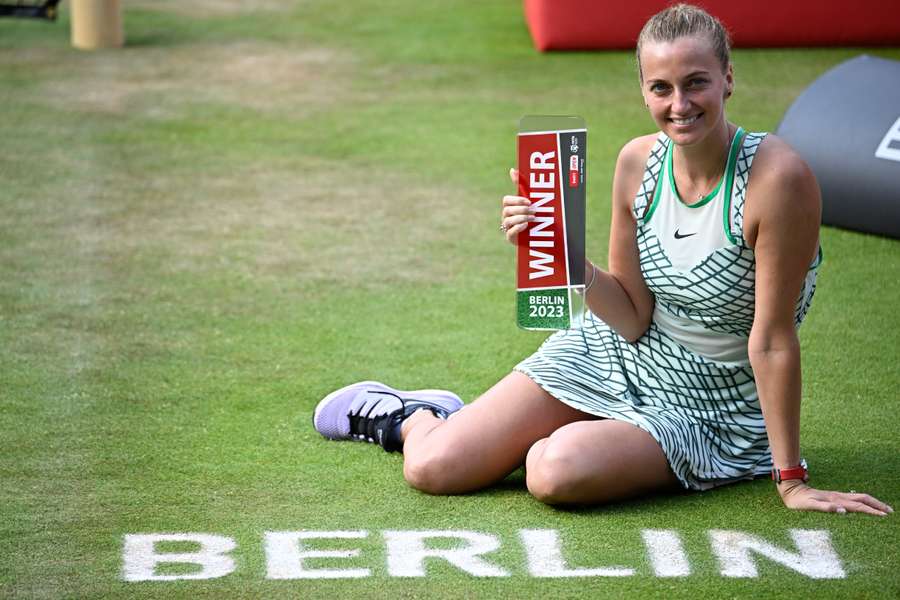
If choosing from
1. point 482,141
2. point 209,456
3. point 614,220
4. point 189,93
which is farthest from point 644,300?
point 189,93

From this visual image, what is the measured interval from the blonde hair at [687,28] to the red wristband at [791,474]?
0.89 meters

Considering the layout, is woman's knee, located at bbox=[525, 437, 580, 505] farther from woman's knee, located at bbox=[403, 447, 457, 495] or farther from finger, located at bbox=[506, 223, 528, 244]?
finger, located at bbox=[506, 223, 528, 244]

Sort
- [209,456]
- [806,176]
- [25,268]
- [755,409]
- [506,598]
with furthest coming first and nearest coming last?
[25,268], [209,456], [755,409], [806,176], [506,598]

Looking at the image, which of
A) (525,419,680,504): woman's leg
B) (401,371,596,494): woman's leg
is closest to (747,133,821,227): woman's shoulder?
(525,419,680,504): woman's leg

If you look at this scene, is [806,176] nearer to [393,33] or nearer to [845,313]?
[845,313]

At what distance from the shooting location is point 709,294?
9.90 ft

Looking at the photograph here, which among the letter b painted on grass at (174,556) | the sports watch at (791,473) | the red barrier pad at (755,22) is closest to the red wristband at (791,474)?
the sports watch at (791,473)

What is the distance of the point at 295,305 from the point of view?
4.54 meters

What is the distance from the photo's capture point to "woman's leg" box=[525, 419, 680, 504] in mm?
2973

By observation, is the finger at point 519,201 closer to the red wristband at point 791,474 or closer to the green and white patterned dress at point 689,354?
the green and white patterned dress at point 689,354

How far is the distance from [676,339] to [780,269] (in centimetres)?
38

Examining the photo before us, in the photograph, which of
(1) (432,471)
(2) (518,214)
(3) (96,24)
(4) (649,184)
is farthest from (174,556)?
(3) (96,24)

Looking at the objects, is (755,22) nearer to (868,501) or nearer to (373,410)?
(373,410)

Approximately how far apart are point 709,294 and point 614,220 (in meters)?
0.30
